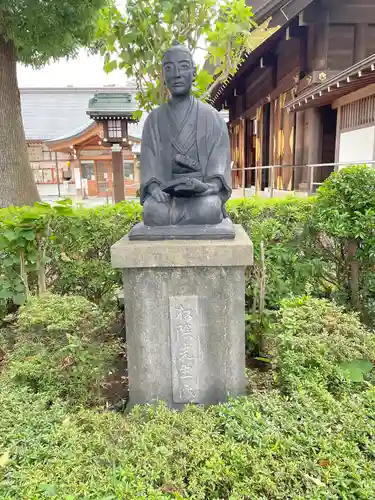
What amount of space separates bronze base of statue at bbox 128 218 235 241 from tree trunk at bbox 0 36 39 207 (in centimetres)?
534

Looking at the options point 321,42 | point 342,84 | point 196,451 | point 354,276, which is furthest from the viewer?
point 321,42

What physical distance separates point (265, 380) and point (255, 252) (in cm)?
123

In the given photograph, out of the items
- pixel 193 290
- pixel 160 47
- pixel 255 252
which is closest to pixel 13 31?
pixel 160 47

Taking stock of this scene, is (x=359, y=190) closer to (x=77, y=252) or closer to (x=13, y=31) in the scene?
(x=77, y=252)

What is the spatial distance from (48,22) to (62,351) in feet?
17.0

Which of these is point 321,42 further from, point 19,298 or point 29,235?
point 19,298

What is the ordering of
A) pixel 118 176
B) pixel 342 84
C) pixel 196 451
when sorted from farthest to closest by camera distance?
1. pixel 118 176
2. pixel 342 84
3. pixel 196 451

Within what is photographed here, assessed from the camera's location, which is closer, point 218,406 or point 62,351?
point 218,406

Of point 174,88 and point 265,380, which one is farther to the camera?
point 265,380

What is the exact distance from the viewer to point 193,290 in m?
2.34

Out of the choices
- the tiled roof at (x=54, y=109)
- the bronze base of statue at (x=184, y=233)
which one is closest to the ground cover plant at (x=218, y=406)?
the bronze base of statue at (x=184, y=233)

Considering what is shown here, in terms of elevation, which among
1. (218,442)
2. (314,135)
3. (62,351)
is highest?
(314,135)

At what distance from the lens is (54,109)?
106ft

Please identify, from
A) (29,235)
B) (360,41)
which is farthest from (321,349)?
(360,41)
